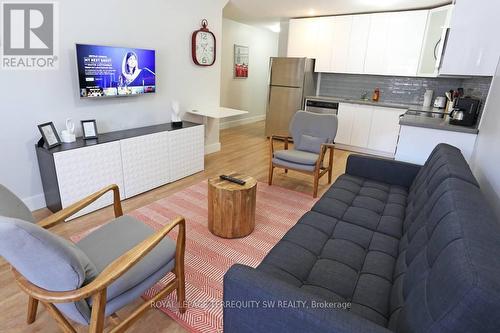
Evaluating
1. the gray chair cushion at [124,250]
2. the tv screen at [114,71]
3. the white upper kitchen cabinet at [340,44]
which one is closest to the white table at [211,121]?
the tv screen at [114,71]

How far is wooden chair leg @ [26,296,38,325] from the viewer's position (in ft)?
5.10

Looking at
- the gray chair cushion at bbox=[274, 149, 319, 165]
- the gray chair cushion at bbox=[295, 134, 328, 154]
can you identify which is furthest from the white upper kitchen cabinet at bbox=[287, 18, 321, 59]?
the gray chair cushion at bbox=[274, 149, 319, 165]

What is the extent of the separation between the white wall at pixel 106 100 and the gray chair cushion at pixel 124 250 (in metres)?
1.56

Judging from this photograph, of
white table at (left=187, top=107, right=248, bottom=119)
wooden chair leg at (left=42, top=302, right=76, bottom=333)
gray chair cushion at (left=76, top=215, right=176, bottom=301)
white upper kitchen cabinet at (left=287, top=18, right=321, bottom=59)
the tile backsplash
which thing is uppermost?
white upper kitchen cabinet at (left=287, top=18, right=321, bottom=59)

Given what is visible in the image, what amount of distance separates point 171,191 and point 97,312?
2197mm

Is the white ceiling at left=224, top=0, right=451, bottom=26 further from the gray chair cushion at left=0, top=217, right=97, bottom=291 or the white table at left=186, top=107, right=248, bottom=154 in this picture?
the gray chair cushion at left=0, top=217, right=97, bottom=291

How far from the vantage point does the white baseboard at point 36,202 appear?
8.90 ft

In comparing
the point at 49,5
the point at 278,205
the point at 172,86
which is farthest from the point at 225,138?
the point at 49,5

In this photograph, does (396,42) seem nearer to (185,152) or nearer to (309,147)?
(309,147)

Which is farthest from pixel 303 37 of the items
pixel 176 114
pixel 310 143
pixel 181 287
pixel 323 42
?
pixel 181 287

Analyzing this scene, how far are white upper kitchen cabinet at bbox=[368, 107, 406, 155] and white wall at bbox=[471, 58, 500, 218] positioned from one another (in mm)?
2412

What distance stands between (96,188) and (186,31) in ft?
7.62

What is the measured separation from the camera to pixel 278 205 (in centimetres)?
309

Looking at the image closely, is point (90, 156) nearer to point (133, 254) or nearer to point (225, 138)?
point (133, 254)
